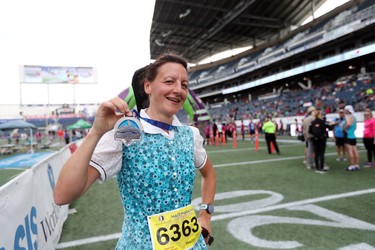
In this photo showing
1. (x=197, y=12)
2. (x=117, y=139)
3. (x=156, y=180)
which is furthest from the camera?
(x=197, y=12)

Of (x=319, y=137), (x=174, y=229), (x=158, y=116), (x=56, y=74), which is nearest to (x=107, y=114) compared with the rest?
(x=158, y=116)

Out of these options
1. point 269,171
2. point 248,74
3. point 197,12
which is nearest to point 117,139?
point 269,171

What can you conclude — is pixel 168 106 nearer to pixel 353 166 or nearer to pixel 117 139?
pixel 117 139

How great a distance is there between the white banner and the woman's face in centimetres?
163

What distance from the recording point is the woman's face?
4.55 feet

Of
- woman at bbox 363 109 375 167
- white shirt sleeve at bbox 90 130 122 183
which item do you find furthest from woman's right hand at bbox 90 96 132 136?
woman at bbox 363 109 375 167

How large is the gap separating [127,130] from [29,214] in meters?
2.26

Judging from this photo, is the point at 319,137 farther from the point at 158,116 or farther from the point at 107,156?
the point at 107,156

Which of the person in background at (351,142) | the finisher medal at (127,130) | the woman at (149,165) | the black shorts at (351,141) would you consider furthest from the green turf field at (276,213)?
the finisher medal at (127,130)

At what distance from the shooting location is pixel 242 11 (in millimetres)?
34906

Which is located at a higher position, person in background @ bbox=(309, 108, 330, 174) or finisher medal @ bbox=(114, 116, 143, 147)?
finisher medal @ bbox=(114, 116, 143, 147)

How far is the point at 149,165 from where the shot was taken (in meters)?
1.29

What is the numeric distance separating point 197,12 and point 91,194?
37.0m

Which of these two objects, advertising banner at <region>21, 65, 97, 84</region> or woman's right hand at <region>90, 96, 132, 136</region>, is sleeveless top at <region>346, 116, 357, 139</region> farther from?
advertising banner at <region>21, 65, 97, 84</region>
